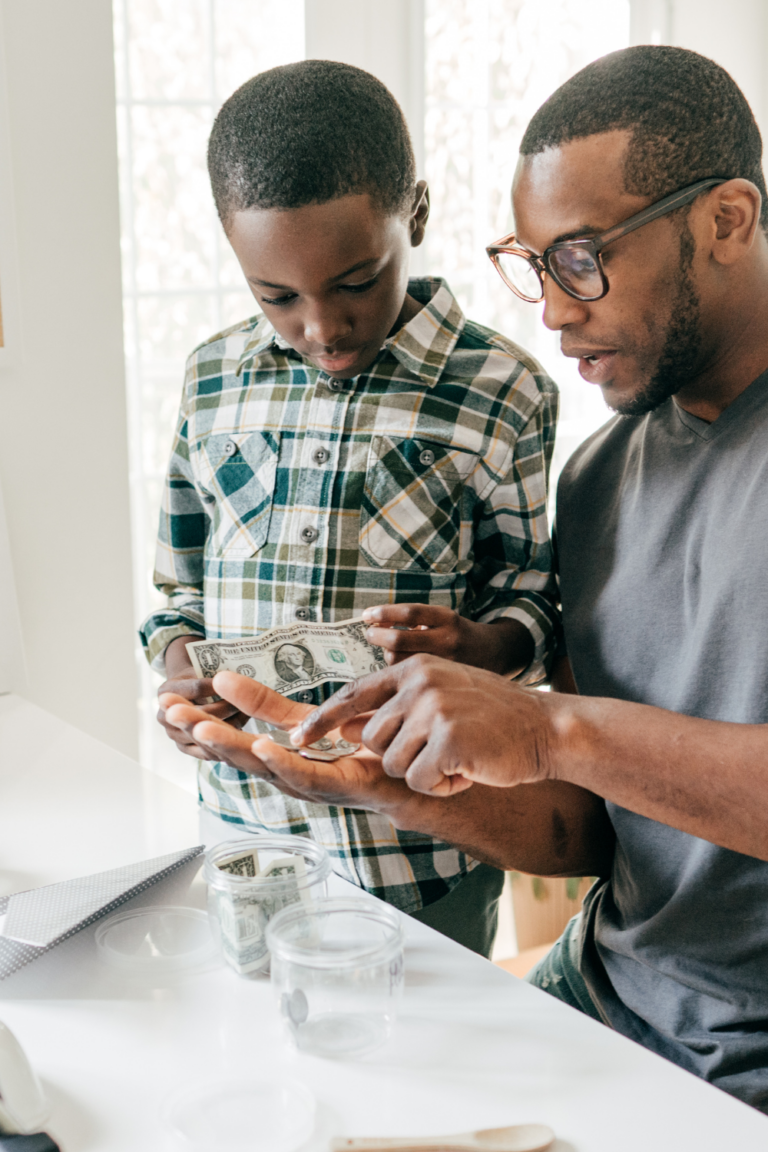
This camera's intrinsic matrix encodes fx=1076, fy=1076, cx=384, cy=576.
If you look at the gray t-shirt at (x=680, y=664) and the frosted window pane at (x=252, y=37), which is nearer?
the gray t-shirt at (x=680, y=664)

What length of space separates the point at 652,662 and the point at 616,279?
1.41 ft

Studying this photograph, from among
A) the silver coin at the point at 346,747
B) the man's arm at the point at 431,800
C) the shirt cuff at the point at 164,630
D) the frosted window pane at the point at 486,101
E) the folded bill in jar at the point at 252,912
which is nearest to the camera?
the folded bill in jar at the point at 252,912

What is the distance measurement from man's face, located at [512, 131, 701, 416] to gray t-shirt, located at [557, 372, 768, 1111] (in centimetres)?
9

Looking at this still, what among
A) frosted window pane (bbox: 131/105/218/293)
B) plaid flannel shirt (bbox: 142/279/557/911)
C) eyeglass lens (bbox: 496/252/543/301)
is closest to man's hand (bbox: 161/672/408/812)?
plaid flannel shirt (bbox: 142/279/557/911)

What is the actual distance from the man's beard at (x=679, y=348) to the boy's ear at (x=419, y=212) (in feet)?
1.15

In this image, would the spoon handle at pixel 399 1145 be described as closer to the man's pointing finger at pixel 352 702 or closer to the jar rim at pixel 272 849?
the jar rim at pixel 272 849

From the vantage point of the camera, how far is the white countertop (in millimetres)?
748

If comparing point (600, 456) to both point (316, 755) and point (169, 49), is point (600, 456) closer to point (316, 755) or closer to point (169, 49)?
point (316, 755)

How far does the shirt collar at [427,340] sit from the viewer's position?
4.57 ft

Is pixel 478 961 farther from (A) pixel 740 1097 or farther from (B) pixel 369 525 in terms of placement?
(B) pixel 369 525

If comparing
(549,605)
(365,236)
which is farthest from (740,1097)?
(365,236)

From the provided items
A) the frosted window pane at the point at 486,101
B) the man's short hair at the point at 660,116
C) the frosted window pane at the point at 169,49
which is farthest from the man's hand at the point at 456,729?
the frosted window pane at the point at 486,101

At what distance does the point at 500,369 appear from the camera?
140cm

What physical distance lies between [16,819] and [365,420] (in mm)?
666
